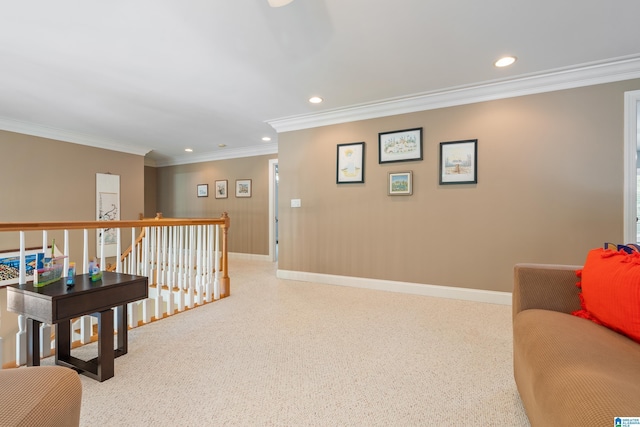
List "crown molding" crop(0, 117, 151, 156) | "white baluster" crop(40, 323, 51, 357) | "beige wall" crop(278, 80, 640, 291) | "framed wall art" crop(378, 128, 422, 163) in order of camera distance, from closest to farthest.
A: "white baluster" crop(40, 323, 51, 357) → "beige wall" crop(278, 80, 640, 291) → "framed wall art" crop(378, 128, 422, 163) → "crown molding" crop(0, 117, 151, 156)

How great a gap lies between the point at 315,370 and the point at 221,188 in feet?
17.5

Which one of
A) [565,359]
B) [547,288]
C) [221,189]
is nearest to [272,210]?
[221,189]

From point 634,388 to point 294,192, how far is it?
12.3 feet

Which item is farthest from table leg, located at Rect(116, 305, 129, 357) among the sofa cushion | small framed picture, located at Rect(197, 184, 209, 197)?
small framed picture, located at Rect(197, 184, 209, 197)

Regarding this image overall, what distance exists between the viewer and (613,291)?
1187 millimetres

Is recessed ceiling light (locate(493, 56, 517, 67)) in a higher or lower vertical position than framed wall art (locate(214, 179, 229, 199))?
higher

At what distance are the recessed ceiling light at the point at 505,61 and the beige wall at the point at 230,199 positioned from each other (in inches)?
163

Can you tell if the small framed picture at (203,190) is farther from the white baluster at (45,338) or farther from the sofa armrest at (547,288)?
the sofa armrest at (547,288)

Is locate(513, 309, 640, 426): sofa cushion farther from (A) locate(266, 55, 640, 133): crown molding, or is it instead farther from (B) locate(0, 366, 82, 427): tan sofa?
(A) locate(266, 55, 640, 133): crown molding

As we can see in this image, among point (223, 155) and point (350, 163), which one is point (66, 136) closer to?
point (223, 155)

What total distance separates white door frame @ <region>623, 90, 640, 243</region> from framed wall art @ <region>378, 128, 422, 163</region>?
1775mm

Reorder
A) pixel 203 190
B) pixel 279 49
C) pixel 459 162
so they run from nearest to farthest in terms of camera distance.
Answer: pixel 279 49 < pixel 459 162 < pixel 203 190

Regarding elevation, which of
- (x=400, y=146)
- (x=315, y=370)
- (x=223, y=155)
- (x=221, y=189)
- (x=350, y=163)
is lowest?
(x=315, y=370)

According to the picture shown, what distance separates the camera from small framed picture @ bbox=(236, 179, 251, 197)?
20.0ft
